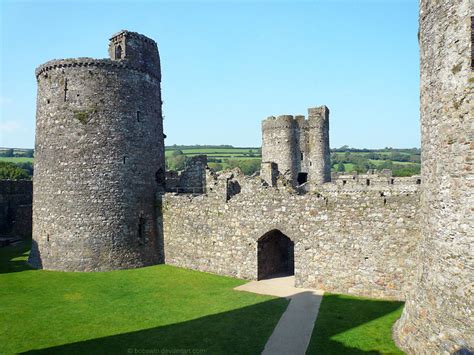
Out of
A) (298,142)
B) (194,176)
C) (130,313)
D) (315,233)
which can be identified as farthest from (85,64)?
(298,142)

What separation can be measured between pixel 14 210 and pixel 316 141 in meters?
25.6

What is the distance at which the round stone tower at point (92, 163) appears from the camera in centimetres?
1853

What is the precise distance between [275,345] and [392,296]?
5.18 meters

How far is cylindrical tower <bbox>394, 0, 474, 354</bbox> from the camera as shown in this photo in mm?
7820

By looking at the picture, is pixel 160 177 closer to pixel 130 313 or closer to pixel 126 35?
pixel 126 35

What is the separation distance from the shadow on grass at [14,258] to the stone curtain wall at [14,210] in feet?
10.7

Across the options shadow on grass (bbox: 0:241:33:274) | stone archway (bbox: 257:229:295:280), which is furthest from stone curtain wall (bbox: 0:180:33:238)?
stone archway (bbox: 257:229:295:280)

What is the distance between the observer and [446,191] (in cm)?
843

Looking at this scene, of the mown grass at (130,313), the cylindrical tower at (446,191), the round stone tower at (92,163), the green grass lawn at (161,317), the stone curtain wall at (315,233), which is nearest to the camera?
the cylindrical tower at (446,191)

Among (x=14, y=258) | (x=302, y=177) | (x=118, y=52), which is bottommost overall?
(x=14, y=258)

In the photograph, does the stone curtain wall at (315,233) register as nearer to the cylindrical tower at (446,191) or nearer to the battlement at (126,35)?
the cylindrical tower at (446,191)

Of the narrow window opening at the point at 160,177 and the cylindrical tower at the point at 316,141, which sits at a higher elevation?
the cylindrical tower at the point at 316,141

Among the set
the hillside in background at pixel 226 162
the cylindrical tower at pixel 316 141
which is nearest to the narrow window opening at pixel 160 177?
the cylindrical tower at pixel 316 141

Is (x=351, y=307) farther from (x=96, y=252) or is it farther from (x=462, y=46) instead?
(x=96, y=252)
